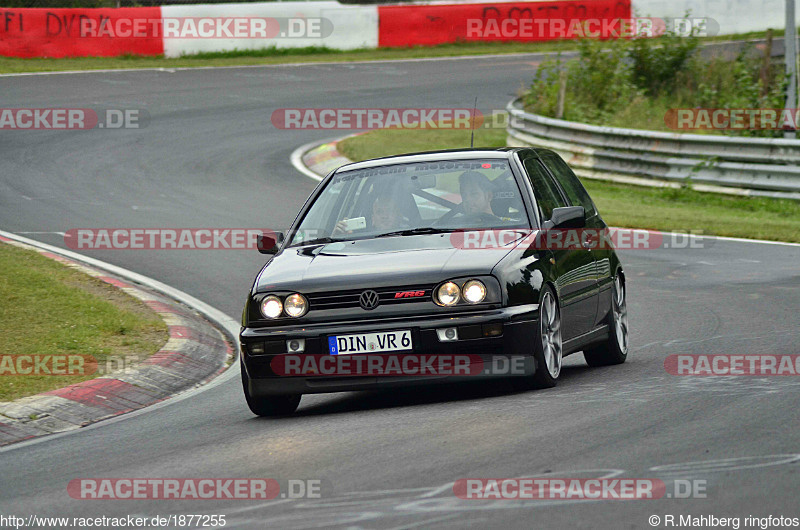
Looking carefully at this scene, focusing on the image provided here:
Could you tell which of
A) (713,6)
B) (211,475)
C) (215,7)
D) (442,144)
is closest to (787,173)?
(442,144)

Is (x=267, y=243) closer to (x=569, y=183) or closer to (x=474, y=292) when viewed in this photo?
(x=474, y=292)

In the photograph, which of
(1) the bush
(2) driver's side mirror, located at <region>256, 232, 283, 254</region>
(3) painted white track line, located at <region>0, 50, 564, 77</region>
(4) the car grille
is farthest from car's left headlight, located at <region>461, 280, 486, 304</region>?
(3) painted white track line, located at <region>0, 50, 564, 77</region>

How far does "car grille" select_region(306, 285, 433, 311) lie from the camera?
7.45 metres

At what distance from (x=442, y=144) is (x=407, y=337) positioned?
17434 millimetres

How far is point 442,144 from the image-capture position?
24578mm

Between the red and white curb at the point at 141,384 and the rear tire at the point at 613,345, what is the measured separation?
297 centimetres

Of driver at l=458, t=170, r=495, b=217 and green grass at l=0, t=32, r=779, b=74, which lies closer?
driver at l=458, t=170, r=495, b=217

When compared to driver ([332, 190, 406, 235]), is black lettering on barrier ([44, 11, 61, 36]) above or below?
above

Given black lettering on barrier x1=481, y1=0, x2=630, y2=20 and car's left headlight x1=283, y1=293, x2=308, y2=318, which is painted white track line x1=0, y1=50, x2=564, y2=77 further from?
car's left headlight x1=283, y1=293, x2=308, y2=318

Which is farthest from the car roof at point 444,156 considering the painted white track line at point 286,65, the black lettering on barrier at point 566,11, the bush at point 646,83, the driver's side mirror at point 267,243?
the black lettering on barrier at point 566,11

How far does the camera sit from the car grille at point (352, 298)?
7.45 metres

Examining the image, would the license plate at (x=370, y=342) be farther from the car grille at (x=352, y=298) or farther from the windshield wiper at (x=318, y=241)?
the windshield wiper at (x=318, y=241)

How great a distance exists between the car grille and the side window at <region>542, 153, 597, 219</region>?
2337 mm

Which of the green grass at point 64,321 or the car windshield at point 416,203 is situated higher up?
the car windshield at point 416,203
